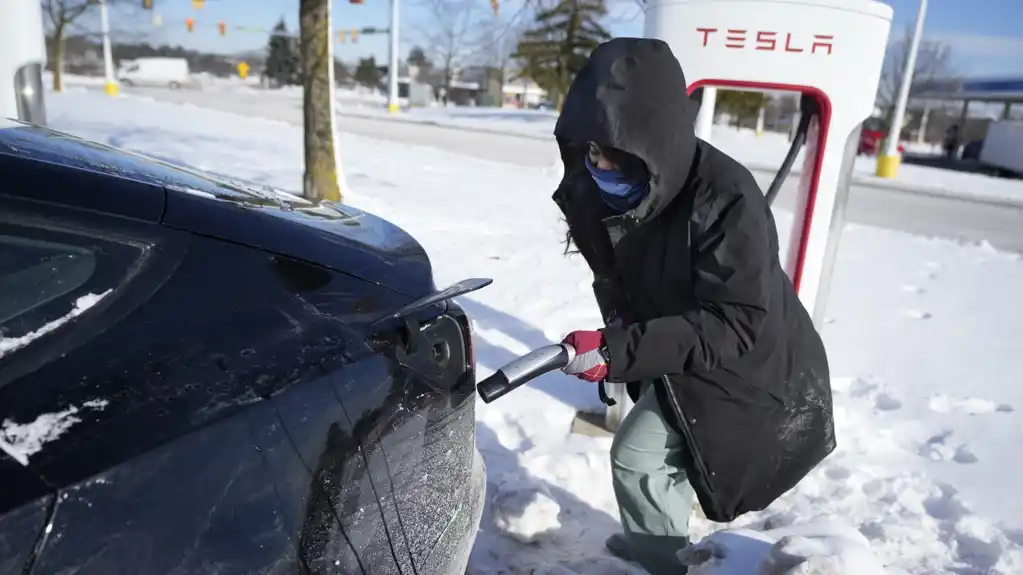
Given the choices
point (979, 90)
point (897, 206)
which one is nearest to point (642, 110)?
point (897, 206)

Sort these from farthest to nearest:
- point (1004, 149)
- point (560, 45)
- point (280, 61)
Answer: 1. point (280, 61)
2. point (560, 45)
3. point (1004, 149)

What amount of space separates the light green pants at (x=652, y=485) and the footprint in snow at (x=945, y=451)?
1661 millimetres

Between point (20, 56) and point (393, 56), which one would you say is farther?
point (393, 56)

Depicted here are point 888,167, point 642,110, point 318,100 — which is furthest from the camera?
point 888,167

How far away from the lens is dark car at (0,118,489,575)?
1110 mm

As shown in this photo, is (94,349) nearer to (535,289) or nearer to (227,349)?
(227,349)

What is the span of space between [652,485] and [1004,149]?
28.4m

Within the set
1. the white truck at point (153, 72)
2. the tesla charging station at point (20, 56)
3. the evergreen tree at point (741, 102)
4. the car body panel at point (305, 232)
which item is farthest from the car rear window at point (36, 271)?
the white truck at point (153, 72)

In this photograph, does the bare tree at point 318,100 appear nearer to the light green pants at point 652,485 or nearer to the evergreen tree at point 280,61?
the light green pants at point 652,485

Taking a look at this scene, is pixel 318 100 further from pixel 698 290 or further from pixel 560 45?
pixel 560 45

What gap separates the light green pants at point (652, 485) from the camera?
213 centimetres

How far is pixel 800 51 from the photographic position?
9.65 ft

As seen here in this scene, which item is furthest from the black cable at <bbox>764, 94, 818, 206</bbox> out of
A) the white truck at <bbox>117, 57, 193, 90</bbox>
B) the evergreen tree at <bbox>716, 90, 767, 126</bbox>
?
the white truck at <bbox>117, 57, 193, 90</bbox>

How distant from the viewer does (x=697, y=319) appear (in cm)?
180
